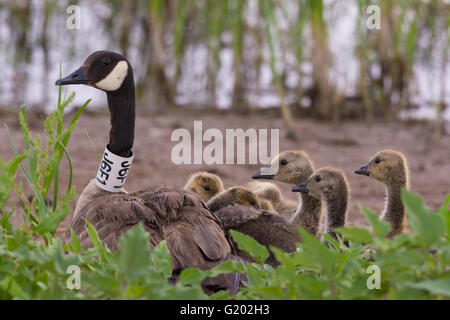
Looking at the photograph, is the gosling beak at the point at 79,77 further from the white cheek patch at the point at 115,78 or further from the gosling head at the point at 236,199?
the gosling head at the point at 236,199

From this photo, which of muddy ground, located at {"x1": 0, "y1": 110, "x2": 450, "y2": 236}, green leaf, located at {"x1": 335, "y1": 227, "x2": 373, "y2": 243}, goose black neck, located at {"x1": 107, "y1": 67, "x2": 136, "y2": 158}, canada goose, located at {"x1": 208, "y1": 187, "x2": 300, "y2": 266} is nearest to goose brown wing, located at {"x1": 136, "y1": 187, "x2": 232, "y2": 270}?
canada goose, located at {"x1": 208, "y1": 187, "x2": 300, "y2": 266}

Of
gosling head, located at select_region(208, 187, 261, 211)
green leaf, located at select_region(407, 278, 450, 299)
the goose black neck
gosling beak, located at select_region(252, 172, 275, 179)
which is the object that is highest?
the goose black neck

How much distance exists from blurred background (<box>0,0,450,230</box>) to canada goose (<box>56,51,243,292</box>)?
2.67 m

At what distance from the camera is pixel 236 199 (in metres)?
4.49

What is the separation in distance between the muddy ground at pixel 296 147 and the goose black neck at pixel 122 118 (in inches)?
81.5

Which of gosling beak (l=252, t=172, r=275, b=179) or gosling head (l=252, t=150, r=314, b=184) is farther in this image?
gosling head (l=252, t=150, r=314, b=184)

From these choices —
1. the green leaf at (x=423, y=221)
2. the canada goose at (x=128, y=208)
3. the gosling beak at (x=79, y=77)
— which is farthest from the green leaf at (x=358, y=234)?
the gosling beak at (x=79, y=77)

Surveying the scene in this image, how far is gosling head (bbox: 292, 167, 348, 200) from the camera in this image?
4.51 metres

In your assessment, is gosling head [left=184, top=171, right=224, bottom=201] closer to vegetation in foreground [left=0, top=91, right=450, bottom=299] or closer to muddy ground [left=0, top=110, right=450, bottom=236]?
muddy ground [left=0, top=110, right=450, bottom=236]

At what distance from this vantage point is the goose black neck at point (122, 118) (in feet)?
13.7

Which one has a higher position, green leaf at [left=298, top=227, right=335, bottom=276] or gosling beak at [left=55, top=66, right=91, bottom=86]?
gosling beak at [left=55, top=66, right=91, bottom=86]
